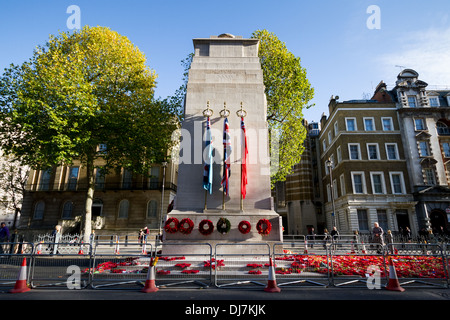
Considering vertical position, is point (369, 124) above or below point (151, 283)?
above

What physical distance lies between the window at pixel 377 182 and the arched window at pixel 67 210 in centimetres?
3590

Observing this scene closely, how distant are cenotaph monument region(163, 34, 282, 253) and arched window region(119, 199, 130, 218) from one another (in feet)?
75.4

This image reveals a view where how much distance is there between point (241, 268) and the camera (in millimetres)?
9000

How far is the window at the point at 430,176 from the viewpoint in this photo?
30.0 m

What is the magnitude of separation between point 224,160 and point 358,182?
79.8ft

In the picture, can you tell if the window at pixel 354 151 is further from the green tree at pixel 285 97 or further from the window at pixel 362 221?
the green tree at pixel 285 97

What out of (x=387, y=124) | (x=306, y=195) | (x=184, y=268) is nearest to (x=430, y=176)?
(x=387, y=124)

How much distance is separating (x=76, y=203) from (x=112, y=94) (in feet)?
55.4

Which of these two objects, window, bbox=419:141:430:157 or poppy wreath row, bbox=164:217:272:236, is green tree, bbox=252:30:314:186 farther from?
window, bbox=419:141:430:157

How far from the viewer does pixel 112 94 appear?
2328 centimetres

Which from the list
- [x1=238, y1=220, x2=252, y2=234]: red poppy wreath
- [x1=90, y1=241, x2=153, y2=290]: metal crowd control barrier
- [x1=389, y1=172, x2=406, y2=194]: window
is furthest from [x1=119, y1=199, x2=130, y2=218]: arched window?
[x1=389, y1=172, x2=406, y2=194]: window

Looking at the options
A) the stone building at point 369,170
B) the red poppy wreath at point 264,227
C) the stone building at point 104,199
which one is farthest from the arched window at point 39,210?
the stone building at point 369,170

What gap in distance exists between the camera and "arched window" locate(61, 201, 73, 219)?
32.7 meters

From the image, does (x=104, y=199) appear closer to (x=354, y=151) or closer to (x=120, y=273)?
(x=120, y=273)
